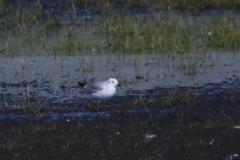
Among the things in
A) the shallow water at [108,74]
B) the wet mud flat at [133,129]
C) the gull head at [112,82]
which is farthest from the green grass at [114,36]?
the wet mud flat at [133,129]

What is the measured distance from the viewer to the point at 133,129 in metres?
5.65

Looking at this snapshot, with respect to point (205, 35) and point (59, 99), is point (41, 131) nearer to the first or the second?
point (59, 99)

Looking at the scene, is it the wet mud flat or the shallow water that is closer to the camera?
the wet mud flat

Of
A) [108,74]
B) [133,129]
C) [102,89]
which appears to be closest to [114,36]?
[108,74]

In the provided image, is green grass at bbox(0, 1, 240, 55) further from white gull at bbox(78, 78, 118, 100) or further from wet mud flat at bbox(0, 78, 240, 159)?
wet mud flat at bbox(0, 78, 240, 159)

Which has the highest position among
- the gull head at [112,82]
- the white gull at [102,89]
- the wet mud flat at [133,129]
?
the gull head at [112,82]

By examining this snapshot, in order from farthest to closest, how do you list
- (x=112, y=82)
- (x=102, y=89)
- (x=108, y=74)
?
(x=108, y=74) → (x=112, y=82) → (x=102, y=89)

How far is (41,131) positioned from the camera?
18.5 feet

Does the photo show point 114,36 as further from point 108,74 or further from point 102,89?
point 102,89

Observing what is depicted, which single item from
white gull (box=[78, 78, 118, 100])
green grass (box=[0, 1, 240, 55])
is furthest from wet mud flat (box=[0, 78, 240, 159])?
green grass (box=[0, 1, 240, 55])

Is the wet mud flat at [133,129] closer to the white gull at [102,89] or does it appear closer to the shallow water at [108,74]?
the white gull at [102,89]

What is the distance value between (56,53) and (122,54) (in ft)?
5.87

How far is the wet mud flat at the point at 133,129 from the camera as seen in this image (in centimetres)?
477

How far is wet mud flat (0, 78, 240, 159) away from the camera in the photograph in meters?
4.77
